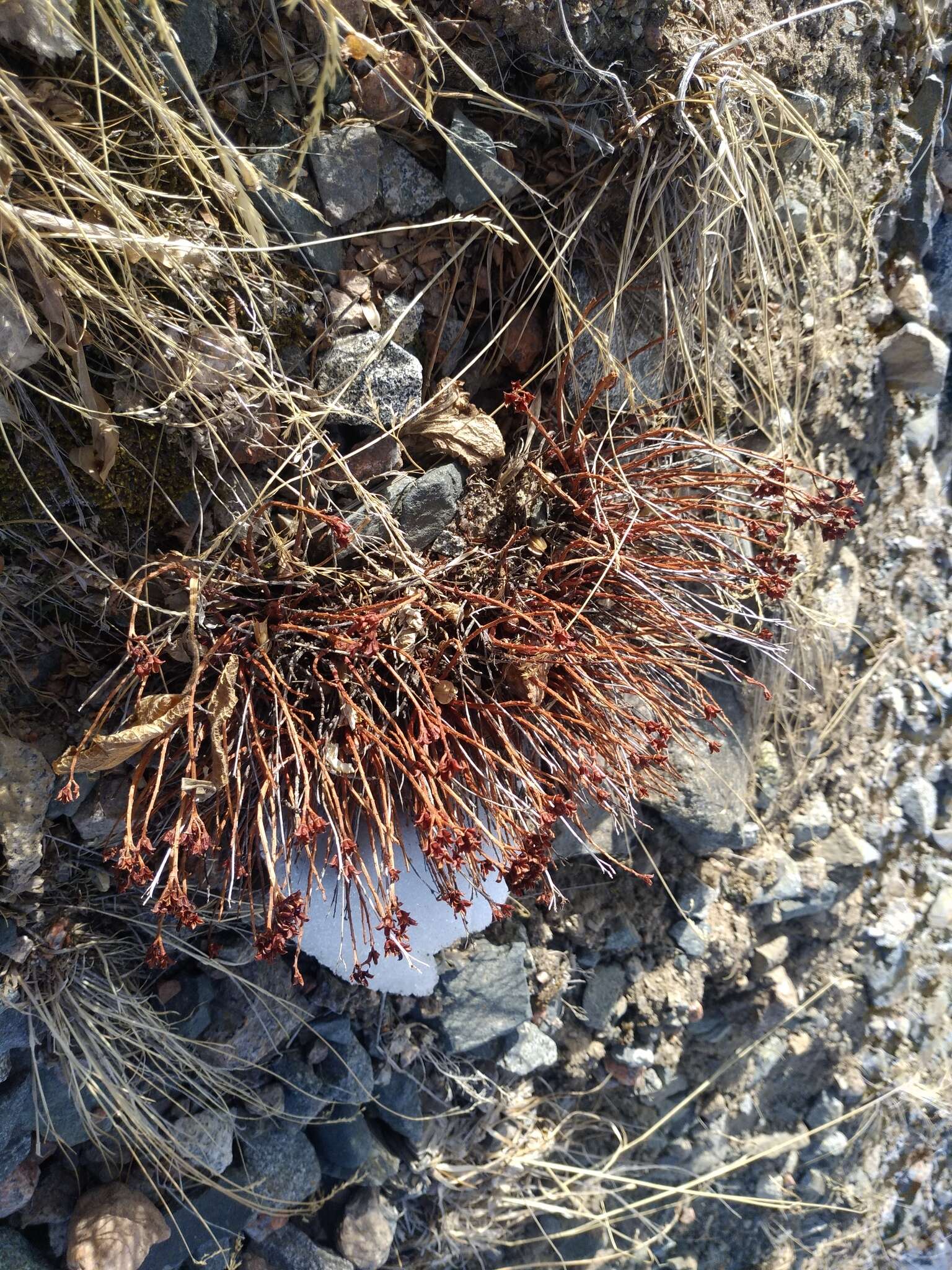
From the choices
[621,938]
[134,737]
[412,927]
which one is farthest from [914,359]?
[134,737]

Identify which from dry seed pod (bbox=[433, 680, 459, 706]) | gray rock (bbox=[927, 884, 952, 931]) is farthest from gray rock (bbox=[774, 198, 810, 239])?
gray rock (bbox=[927, 884, 952, 931])

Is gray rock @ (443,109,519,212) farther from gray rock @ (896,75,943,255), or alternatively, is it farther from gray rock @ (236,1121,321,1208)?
gray rock @ (236,1121,321,1208)

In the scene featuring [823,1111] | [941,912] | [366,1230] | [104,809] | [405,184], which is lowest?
[823,1111]

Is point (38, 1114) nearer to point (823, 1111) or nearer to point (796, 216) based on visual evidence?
point (823, 1111)

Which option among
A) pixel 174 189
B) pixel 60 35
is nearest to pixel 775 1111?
pixel 174 189

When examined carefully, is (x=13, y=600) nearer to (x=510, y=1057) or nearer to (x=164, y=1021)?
(x=164, y=1021)

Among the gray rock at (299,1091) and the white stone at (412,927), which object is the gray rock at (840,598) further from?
the gray rock at (299,1091)
